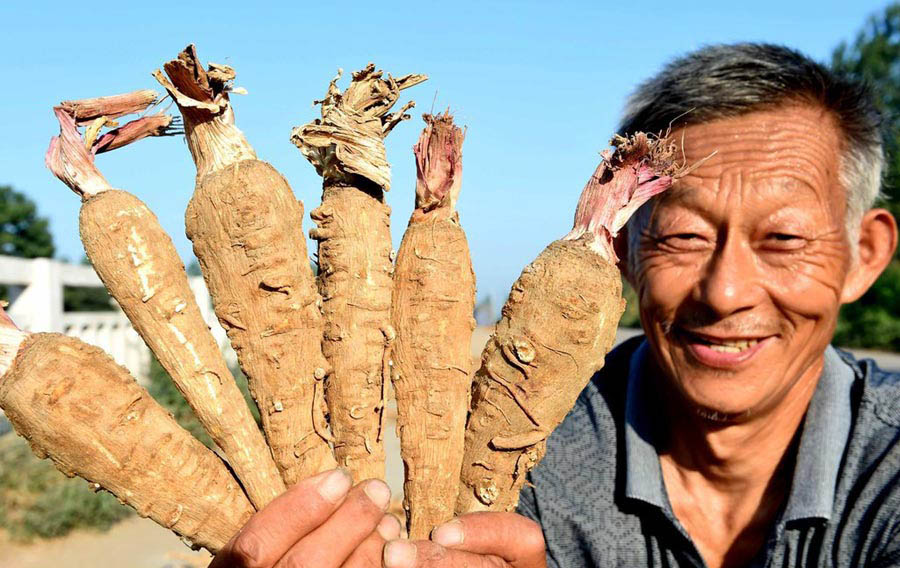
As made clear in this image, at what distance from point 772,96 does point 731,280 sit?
55 centimetres

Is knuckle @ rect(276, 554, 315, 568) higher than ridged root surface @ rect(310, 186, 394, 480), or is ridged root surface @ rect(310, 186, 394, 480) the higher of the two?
ridged root surface @ rect(310, 186, 394, 480)

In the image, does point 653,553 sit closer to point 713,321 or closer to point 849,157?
point 713,321

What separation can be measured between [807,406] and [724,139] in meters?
0.89

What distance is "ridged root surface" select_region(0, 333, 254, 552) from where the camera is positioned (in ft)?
4.06

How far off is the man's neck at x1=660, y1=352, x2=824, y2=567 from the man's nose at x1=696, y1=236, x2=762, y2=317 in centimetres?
39

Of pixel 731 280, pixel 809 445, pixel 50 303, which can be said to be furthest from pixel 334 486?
pixel 50 303

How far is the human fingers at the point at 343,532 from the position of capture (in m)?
1.22

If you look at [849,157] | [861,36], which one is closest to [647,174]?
[849,157]

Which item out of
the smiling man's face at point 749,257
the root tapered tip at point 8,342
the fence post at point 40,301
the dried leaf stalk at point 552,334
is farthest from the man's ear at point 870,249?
the fence post at point 40,301

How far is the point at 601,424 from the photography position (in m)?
2.32

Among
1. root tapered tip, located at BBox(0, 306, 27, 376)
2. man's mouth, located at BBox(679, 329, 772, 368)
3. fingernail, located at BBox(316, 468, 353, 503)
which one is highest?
root tapered tip, located at BBox(0, 306, 27, 376)

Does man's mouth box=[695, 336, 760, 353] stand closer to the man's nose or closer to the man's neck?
the man's nose

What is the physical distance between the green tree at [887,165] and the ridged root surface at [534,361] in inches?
48.0

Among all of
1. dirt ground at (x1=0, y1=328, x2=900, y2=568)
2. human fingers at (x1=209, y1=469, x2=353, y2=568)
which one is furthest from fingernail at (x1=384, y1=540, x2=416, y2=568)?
dirt ground at (x1=0, y1=328, x2=900, y2=568)
